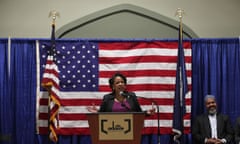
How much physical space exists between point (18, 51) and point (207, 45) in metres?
2.88

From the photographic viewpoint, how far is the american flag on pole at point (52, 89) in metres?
5.40

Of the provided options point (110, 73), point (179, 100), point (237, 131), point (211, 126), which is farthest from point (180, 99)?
point (110, 73)

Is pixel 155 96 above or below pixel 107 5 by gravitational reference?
below

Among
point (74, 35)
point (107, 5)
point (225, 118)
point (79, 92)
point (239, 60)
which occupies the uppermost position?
point (107, 5)

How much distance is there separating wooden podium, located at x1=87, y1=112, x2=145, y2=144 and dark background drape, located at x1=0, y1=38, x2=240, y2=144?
2.36 metres

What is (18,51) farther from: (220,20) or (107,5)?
(220,20)

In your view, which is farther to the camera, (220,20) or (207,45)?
(220,20)

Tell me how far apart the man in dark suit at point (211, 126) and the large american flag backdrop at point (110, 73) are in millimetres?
195

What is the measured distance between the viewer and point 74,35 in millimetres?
6281

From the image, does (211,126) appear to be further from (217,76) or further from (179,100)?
(217,76)

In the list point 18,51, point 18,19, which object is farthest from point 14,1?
point 18,51

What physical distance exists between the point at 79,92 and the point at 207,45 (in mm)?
2080

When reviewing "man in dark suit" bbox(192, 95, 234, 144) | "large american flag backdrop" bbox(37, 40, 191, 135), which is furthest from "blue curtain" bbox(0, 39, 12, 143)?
"man in dark suit" bbox(192, 95, 234, 144)

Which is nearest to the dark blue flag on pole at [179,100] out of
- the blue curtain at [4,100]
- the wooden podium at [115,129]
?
the wooden podium at [115,129]
